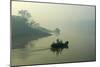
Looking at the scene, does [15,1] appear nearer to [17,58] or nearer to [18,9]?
[18,9]

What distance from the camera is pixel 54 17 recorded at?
2.55 metres

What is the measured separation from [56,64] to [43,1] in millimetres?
834

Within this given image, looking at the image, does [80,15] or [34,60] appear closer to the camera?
[34,60]

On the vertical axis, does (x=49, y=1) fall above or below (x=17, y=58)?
above

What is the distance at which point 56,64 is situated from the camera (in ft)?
8.38

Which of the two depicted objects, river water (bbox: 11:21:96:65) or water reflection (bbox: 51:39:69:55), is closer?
river water (bbox: 11:21:96:65)

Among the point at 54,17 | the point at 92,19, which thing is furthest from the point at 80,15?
the point at 54,17

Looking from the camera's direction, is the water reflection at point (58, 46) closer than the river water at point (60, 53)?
No
